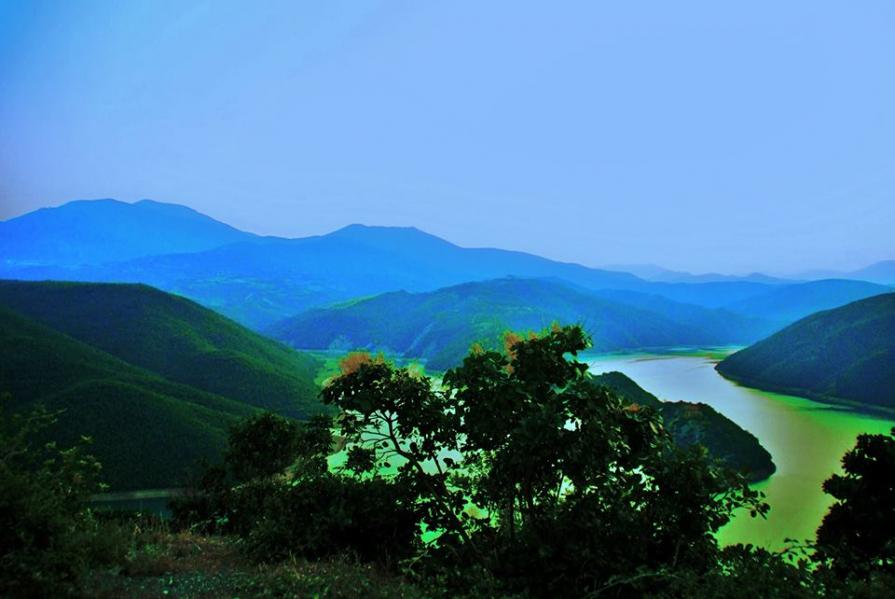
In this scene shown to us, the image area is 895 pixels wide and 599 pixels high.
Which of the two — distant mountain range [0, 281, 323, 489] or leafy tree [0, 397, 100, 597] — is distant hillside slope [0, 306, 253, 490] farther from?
leafy tree [0, 397, 100, 597]

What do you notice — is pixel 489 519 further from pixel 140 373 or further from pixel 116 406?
pixel 140 373

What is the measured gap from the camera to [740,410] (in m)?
40.6

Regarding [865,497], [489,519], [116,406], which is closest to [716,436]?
[865,497]

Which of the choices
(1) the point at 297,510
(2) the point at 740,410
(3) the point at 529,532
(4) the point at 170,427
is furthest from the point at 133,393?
(2) the point at 740,410

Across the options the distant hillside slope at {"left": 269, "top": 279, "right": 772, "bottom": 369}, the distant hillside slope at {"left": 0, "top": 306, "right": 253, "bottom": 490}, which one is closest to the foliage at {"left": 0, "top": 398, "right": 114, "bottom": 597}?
the distant hillside slope at {"left": 0, "top": 306, "right": 253, "bottom": 490}

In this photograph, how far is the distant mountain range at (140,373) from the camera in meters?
33.6

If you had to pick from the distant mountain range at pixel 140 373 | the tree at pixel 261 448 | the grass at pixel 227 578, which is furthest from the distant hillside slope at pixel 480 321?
the grass at pixel 227 578

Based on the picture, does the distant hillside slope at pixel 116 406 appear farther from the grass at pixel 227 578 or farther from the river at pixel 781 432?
the river at pixel 781 432

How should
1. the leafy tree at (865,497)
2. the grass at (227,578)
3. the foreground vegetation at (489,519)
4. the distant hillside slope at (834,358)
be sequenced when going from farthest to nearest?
the distant hillside slope at (834,358) → the leafy tree at (865,497) → the grass at (227,578) → the foreground vegetation at (489,519)

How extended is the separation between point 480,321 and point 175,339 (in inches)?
1696

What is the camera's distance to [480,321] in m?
82.9

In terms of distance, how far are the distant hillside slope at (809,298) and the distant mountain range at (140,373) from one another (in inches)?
3771

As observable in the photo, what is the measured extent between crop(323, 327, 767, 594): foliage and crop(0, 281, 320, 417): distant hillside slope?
4197 cm

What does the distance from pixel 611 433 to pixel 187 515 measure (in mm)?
12173
